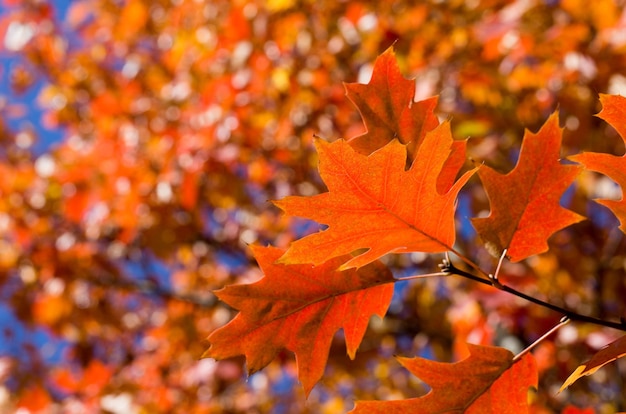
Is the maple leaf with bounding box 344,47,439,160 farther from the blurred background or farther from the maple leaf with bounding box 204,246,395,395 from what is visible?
the blurred background

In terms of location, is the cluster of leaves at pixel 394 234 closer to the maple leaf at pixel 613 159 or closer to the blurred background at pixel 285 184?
the maple leaf at pixel 613 159

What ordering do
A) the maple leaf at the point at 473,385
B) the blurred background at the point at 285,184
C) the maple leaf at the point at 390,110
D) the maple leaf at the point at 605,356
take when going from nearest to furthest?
1. the maple leaf at the point at 605,356
2. the maple leaf at the point at 473,385
3. the maple leaf at the point at 390,110
4. the blurred background at the point at 285,184

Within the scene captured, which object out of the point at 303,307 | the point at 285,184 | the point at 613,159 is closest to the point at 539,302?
the point at 613,159

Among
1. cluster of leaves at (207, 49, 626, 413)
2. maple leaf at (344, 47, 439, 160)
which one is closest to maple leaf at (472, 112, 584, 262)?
cluster of leaves at (207, 49, 626, 413)

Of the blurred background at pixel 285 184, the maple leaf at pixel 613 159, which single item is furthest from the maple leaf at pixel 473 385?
the blurred background at pixel 285 184

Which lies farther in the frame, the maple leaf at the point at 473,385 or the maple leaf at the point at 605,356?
the maple leaf at the point at 473,385

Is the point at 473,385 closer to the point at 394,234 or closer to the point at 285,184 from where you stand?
the point at 394,234

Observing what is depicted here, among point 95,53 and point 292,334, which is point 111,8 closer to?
point 95,53

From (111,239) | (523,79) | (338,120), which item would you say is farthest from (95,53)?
(523,79)
